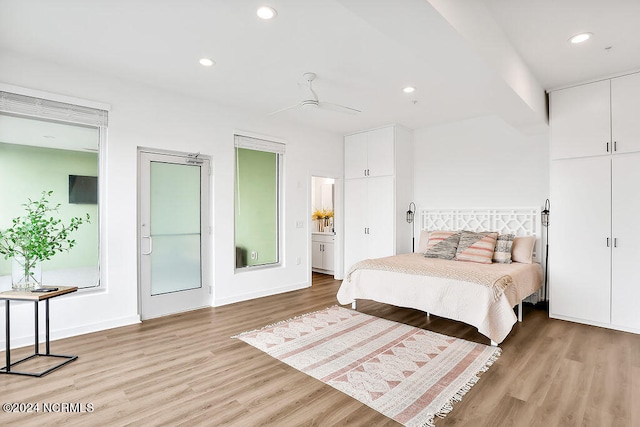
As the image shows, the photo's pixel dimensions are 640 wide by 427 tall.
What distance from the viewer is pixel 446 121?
5.18 m

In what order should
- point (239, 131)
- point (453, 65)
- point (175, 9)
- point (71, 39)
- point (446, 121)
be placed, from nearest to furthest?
point (175, 9)
point (453, 65)
point (71, 39)
point (239, 131)
point (446, 121)

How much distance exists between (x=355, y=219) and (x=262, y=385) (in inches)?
152

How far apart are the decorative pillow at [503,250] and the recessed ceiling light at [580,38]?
2.35 meters

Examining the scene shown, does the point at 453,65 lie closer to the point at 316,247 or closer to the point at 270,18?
the point at 270,18

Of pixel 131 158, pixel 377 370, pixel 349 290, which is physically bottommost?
pixel 377 370

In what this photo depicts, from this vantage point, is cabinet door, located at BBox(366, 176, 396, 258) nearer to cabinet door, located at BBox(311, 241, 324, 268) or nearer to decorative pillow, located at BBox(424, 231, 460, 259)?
→ decorative pillow, located at BBox(424, 231, 460, 259)

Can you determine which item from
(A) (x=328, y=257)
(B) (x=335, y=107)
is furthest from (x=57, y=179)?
(A) (x=328, y=257)

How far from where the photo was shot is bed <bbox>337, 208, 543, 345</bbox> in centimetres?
305

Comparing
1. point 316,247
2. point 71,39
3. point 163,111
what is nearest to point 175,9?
point 71,39

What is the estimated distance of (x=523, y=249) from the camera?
425 centimetres

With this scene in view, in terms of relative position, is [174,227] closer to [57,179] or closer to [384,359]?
[57,179]

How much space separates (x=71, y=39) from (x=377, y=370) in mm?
3724

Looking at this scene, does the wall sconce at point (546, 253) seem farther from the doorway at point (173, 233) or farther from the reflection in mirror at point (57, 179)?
the reflection in mirror at point (57, 179)

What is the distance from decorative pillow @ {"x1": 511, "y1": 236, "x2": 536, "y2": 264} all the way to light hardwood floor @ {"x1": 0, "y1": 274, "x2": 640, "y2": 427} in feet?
3.02
